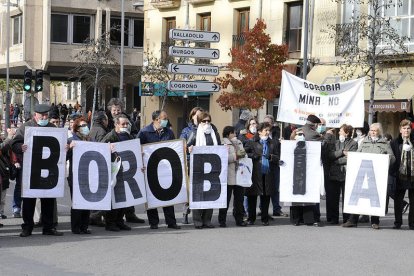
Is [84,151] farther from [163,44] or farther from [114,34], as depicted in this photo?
[114,34]

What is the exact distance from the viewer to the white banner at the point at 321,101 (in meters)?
17.2

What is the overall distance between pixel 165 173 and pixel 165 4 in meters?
27.6

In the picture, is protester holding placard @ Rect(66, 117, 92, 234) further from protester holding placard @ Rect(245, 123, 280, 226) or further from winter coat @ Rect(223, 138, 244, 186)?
protester holding placard @ Rect(245, 123, 280, 226)

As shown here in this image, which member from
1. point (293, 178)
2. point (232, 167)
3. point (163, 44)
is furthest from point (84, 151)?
point (163, 44)

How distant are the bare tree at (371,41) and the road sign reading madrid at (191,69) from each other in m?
7.89

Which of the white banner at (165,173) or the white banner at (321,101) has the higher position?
the white banner at (321,101)

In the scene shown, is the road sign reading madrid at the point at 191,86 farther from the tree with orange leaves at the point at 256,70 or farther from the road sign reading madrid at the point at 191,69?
the tree with orange leaves at the point at 256,70

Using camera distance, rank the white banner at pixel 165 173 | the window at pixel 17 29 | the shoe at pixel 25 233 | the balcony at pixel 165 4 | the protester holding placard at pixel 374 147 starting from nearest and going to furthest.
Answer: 1. the shoe at pixel 25 233
2. the white banner at pixel 165 173
3. the protester holding placard at pixel 374 147
4. the balcony at pixel 165 4
5. the window at pixel 17 29

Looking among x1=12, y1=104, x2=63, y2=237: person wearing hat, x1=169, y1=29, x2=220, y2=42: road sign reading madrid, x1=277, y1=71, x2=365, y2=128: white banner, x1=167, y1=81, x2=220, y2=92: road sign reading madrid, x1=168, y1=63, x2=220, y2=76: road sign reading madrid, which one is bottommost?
x1=12, y1=104, x2=63, y2=237: person wearing hat

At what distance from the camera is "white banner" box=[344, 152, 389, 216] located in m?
14.7

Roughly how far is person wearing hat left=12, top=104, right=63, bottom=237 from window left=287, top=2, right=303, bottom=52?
22.3m

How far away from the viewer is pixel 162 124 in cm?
1465

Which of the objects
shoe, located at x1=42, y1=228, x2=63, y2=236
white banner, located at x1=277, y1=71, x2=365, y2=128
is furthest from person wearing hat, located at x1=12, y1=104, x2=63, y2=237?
white banner, located at x1=277, y1=71, x2=365, y2=128

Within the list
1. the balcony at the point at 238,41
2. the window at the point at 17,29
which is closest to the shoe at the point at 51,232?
the balcony at the point at 238,41
